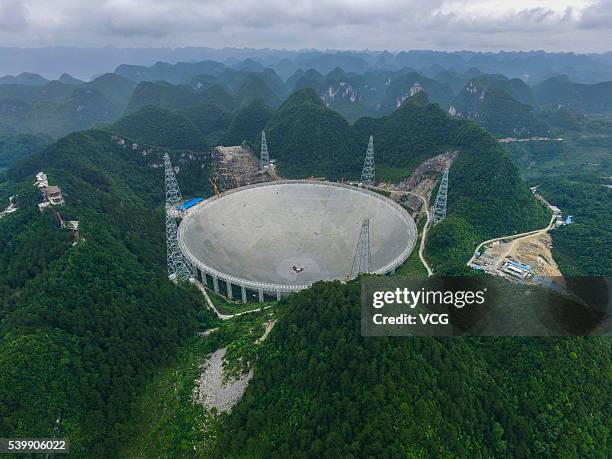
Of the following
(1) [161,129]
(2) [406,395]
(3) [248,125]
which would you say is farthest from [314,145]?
(2) [406,395]

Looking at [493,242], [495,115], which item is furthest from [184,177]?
[495,115]

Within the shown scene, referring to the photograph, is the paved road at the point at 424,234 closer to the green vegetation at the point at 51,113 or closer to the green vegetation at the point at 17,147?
the green vegetation at the point at 17,147

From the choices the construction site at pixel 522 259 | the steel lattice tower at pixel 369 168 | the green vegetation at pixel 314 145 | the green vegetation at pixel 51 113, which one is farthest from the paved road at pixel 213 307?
the green vegetation at pixel 51 113

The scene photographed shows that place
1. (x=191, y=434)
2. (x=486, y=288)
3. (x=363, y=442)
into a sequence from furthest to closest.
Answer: (x=486, y=288) < (x=191, y=434) < (x=363, y=442)

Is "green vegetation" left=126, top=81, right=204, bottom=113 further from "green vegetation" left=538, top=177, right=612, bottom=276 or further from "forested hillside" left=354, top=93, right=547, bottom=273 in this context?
"green vegetation" left=538, top=177, right=612, bottom=276

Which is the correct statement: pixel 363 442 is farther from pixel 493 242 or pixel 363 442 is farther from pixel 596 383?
pixel 493 242
